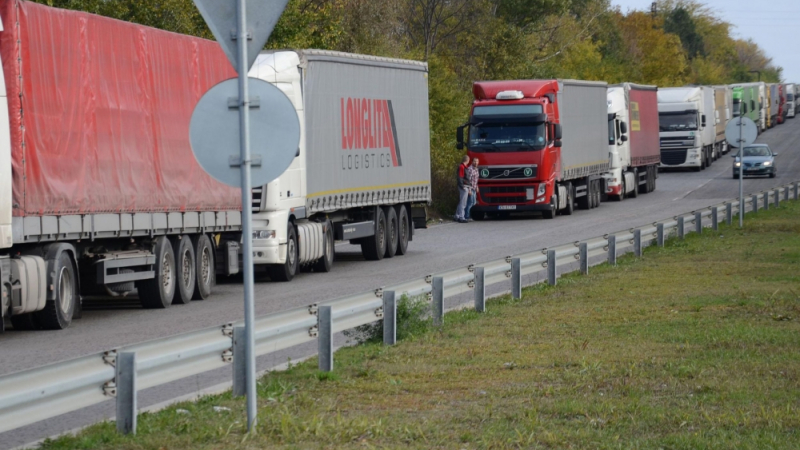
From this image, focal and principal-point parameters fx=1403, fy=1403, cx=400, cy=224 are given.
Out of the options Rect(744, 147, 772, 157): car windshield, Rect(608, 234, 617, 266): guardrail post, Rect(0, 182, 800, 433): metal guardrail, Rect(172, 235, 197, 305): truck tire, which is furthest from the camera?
Rect(744, 147, 772, 157): car windshield

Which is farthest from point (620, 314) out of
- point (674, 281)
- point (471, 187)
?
point (471, 187)

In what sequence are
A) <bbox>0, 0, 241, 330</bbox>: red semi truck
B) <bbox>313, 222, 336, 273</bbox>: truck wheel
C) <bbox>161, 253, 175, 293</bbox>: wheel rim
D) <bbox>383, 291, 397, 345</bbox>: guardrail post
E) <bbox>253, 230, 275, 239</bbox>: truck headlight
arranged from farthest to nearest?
1. <bbox>313, 222, 336, 273</bbox>: truck wheel
2. <bbox>253, 230, 275, 239</bbox>: truck headlight
3. <bbox>161, 253, 175, 293</bbox>: wheel rim
4. <bbox>0, 0, 241, 330</bbox>: red semi truck
5. <bbox>383, 291, 397, 345</bbox>: guardrail post

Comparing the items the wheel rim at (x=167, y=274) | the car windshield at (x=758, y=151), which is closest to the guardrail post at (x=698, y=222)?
the wheel rim at (x=167, y=274)

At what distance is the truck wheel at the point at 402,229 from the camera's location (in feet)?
89.3

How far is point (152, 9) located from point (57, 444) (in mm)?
24921

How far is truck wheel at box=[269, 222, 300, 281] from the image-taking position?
848 inches

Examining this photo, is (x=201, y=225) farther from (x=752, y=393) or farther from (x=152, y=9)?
(x=152, y=9)

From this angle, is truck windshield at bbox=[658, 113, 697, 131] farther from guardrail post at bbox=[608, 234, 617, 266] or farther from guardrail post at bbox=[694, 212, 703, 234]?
guardrail post at bbox=[608, 234, 617, 266]

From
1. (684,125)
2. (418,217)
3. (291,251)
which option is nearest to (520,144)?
(418,217)

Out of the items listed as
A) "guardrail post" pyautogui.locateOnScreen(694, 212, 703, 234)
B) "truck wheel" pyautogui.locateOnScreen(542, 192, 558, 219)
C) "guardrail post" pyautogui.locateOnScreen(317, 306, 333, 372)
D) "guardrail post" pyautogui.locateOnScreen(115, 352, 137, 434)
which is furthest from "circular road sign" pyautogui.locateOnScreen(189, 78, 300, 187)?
"truck wheel" pyautogui.locateOnScreen(542, 192, 558, 219)

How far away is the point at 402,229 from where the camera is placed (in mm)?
27609

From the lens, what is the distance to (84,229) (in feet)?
52.3

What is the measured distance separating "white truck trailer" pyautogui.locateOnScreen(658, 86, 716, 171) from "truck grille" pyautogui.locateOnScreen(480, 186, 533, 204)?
2650 cm

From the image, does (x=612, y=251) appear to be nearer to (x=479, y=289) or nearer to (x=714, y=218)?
(x=479, y=289)
